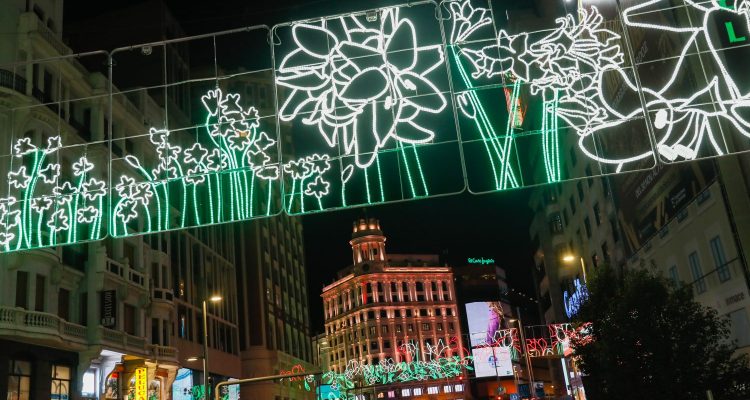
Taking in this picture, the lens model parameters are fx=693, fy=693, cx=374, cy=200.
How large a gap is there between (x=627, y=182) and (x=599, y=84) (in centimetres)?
2375

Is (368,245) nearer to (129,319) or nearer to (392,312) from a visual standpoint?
(392,312)

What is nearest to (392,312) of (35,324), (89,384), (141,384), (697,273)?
(141,384)

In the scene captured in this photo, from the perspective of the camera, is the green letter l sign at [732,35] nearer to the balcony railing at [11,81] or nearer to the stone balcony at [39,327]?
the balcony railing at [11,81]

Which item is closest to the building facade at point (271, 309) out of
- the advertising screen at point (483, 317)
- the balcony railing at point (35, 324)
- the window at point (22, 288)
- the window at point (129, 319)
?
the window at point (129, 319)

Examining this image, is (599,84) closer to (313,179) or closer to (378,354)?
(313,179)

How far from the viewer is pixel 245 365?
68.9 meters

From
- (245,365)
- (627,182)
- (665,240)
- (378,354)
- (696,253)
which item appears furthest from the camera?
(378,354)

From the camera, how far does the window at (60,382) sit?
109 ft

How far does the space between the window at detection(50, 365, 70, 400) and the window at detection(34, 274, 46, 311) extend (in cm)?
330

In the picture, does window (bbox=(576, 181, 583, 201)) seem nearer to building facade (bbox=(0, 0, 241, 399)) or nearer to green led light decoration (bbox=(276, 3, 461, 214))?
building facade (bbox=(0, 0, 241, 399))

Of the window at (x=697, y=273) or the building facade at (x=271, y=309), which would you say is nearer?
Result: the window at (x=697, y=273)

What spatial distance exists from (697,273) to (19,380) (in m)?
31.2

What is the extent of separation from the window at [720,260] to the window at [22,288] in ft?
99.3

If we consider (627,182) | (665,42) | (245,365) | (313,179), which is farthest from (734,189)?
(245,365)
